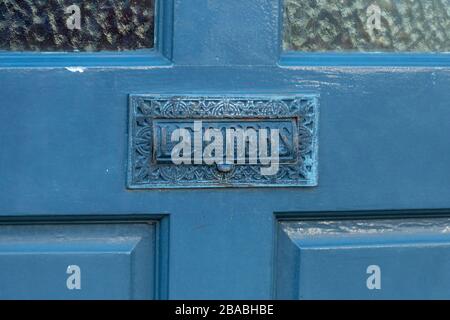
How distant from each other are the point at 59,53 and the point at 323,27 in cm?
49

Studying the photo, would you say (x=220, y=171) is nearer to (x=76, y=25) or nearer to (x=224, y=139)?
(x=224, y=139)

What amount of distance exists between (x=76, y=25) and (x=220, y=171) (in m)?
0.37

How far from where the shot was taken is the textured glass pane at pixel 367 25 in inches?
60.3

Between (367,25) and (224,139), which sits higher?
(367,25)

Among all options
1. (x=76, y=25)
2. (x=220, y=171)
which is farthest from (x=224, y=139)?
(x=76, y=25)

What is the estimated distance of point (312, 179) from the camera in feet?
4.93

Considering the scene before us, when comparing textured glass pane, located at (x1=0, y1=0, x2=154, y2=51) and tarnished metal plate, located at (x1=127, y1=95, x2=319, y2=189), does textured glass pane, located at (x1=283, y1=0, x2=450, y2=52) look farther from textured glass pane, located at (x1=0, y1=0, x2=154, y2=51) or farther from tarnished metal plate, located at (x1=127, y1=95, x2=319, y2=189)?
textured glass pane, located at (x1=0, y1=0, x2=154, y2=51)

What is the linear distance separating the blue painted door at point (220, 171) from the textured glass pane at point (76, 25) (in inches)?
0.8

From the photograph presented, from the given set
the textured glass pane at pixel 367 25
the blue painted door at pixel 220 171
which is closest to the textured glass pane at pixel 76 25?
the blue painted door at pixel 220 171

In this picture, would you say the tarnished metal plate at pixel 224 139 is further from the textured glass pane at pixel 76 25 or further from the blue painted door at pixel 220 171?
the textured glass pane at pixel 76 25

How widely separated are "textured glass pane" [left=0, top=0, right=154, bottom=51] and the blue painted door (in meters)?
A: 0.02

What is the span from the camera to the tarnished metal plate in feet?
4.80

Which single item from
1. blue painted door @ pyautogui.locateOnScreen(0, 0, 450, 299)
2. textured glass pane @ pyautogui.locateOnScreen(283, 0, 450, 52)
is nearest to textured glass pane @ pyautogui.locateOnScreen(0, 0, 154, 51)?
blue painted door @ pyautogui.locateOnScreen(0, 0, 450, 299)

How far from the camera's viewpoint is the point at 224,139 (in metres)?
1.48
